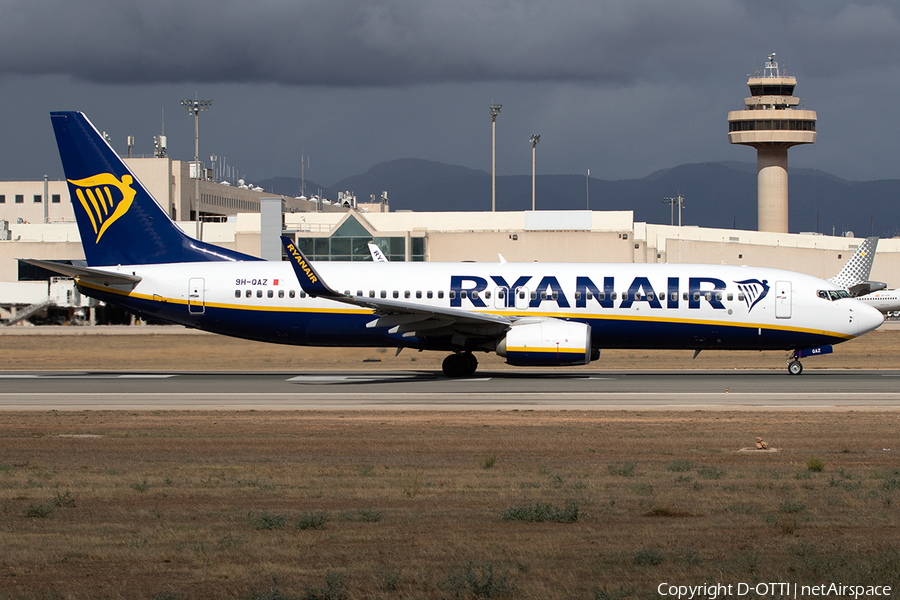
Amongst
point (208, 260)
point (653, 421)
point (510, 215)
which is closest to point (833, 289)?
point (653, 421)

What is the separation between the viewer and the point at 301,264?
2912cm

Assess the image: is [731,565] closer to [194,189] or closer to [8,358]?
[8,358]

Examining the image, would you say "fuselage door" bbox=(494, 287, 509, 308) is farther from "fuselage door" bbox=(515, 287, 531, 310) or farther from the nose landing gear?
the nose landing gear

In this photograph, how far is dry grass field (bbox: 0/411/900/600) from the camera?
345 inches

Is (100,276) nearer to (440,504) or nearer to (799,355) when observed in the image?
(440,504)

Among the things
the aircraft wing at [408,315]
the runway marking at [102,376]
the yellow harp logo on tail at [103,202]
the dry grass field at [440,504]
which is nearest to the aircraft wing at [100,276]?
the yellow harp logo on tail at [103,202]

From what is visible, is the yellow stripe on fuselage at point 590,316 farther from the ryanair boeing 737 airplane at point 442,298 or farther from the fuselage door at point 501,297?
the fuselage door at point 501,297

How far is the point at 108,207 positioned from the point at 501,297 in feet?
47.8

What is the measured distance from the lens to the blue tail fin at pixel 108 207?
110 ft

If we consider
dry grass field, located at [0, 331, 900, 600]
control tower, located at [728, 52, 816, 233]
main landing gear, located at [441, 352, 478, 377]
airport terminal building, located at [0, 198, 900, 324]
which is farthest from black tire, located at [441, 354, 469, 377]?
control tower, located at [728, 52, 816, 233]

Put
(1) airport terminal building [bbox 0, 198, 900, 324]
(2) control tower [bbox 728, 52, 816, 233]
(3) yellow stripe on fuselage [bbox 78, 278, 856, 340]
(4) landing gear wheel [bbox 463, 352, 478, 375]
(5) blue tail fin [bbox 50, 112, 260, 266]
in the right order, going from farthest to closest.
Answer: (2) control tower [bbox 728, 52, 816, 233], (1) airport terminal building [bbox 0, 198, 900, 324], (5) blue tail fin [bbox 50, 112, 260, 266], (4) landing gear wheel [bbox 463, 352, 478, 375], (3) yellow stripe on fuselage [bbox 78, 278, 856, 340]

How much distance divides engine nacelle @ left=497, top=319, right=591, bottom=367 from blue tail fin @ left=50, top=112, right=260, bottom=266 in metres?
12.8

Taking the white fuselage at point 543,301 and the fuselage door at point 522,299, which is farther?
the fuselage door at point 522,299

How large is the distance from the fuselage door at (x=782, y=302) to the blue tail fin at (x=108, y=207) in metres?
20.9
